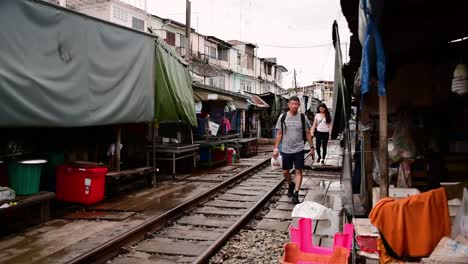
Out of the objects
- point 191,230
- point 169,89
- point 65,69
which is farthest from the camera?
point 169,89

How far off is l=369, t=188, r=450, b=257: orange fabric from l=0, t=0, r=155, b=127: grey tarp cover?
5144 millimetres

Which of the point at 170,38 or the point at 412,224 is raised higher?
the point at 170,38

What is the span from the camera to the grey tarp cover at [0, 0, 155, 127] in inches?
222

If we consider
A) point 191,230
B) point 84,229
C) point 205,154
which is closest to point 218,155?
point 205,154

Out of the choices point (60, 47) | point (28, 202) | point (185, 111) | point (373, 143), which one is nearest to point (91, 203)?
point (28, 202)

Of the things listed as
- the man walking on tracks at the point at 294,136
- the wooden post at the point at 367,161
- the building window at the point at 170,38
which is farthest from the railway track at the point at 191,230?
the building window at the point at 170,38

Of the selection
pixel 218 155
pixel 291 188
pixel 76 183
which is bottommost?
pixel 291 188

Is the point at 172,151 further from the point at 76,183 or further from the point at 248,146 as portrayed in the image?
the point at 248,146

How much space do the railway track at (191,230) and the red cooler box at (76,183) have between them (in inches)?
67.0

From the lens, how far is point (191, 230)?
21.5 ft

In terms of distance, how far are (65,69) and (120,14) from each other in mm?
22448

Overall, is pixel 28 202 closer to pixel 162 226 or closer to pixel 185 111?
pixel 162 226

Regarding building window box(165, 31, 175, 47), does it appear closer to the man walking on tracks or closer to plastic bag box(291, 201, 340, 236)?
the man walking on tracks

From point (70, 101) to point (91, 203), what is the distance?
7.02ft
